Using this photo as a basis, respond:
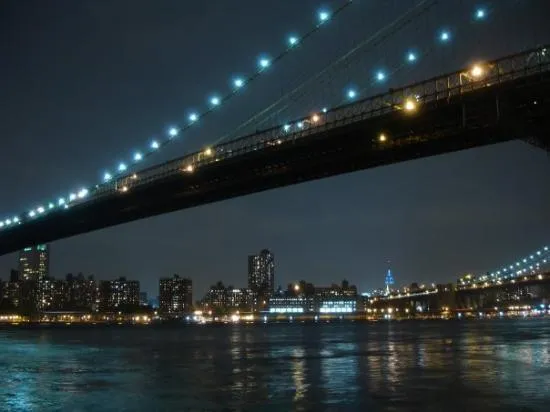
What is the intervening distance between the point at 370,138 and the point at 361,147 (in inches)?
56.6

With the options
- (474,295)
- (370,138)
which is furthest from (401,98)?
(474,295)

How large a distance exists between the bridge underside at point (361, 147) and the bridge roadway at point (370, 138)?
0.05 meters

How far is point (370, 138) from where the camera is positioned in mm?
41094

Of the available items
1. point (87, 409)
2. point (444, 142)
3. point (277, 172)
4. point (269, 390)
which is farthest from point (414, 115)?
point (87, 409)

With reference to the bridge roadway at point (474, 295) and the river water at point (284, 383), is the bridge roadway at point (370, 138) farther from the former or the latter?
the bridge roadway at point (474, 295)

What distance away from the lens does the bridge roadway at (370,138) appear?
1353 inches

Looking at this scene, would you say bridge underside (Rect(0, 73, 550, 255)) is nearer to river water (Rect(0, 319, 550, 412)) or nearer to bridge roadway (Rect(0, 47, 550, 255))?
bridge roadway (Rect(0, 47, 550, 255))

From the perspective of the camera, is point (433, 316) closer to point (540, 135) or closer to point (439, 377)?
point (540, 135)

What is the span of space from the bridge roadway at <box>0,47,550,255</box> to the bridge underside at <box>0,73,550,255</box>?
2.0 inches

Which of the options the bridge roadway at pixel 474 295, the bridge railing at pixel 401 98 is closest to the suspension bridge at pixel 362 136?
the bridge railing at pixel 401 98

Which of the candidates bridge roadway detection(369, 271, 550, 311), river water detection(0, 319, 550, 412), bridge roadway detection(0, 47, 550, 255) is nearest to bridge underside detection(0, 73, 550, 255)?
bridge roadway detection(0, 47, 550, 255)

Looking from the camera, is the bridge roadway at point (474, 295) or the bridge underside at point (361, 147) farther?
the bridge roadway at point (474, 295)

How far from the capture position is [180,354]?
3738 centimetres

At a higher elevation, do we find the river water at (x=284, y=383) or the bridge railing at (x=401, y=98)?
the bridge railing at (x=401, y=98)
